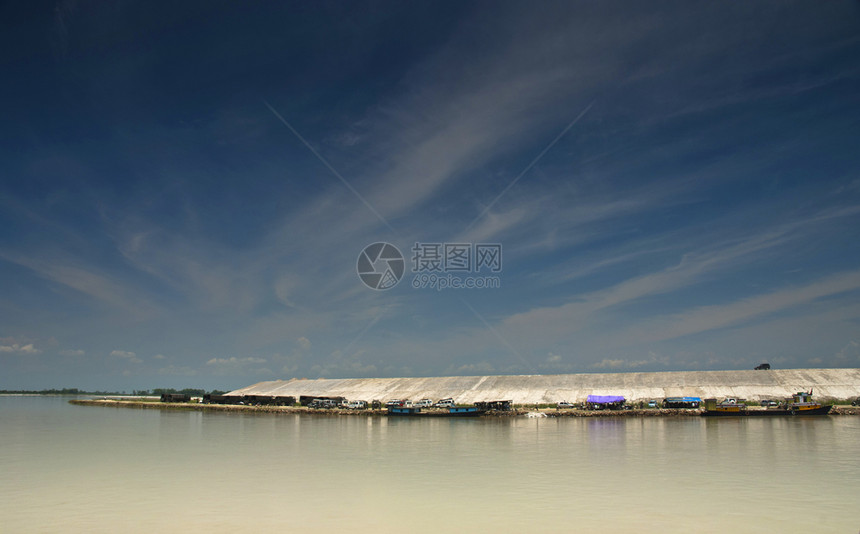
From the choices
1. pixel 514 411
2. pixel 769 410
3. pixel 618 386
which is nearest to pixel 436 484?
pixel 514 411

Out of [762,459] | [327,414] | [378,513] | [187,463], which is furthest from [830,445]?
[327,414]

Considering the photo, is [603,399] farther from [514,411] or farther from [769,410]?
[769,410]

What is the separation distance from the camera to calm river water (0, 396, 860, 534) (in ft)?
44.5

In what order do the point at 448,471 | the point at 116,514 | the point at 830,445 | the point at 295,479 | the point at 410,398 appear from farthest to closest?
the point at 410,398, the point at 830,445, the point at 448,471, the point at 295,479, the point at 116,514

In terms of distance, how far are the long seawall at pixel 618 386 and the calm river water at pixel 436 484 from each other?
32680 millimetres

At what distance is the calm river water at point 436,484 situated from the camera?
13.6 m

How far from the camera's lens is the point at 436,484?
18547 millimetres

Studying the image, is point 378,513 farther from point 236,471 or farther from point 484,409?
point 484,409

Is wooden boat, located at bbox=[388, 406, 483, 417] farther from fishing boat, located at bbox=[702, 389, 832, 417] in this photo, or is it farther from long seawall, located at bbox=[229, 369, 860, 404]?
fishing boat, located at bbox=[702, 389, 832, 417]

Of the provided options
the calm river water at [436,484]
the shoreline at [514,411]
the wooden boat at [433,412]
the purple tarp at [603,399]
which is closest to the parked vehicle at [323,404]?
the shoreline at [514,411]

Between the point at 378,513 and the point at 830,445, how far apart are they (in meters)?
28.3

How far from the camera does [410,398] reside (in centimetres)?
7712

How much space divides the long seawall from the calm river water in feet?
107

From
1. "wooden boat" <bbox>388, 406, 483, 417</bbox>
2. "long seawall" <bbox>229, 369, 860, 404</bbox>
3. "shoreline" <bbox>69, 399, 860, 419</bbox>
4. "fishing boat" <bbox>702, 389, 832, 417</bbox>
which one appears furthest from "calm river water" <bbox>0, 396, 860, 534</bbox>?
"long seawall" <bbox>229, 369, 860, 404</bbox>
